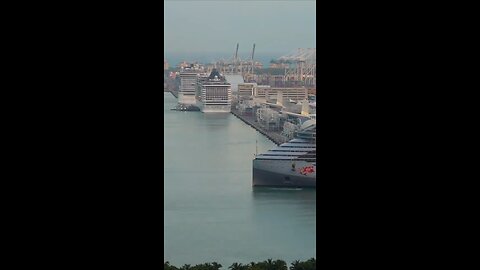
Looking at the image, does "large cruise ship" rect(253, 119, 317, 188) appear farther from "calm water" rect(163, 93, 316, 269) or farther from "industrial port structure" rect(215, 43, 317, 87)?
"industrial port structure" rect(215, 43, 317, 87)

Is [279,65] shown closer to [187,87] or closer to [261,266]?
[187,87]

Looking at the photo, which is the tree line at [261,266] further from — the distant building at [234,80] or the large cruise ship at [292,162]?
the distant building at [234,80]

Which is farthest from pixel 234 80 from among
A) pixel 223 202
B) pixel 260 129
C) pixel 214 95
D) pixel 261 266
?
pixel 261 266

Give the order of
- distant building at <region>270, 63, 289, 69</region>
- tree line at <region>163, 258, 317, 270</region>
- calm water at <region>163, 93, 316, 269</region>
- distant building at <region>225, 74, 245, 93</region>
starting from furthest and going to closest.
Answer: distant building at <region>270, 63, 289, 69</region> < distant building at <region>225, 74, 245, 93</region> < calm water at <region>163, 93, 316, 269</region> < tree line at <region>163, 258, 317, 270</region>

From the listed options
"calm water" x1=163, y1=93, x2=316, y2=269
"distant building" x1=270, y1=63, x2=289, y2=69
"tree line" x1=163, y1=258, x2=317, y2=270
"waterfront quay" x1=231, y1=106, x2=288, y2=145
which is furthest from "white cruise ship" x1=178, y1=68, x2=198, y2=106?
"tree line" x1=163, y1=258, x2=317, y2=270

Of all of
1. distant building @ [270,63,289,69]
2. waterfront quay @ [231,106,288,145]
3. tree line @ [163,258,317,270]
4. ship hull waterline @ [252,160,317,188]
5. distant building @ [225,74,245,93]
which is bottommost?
tree line @ [163,258,317,270]
